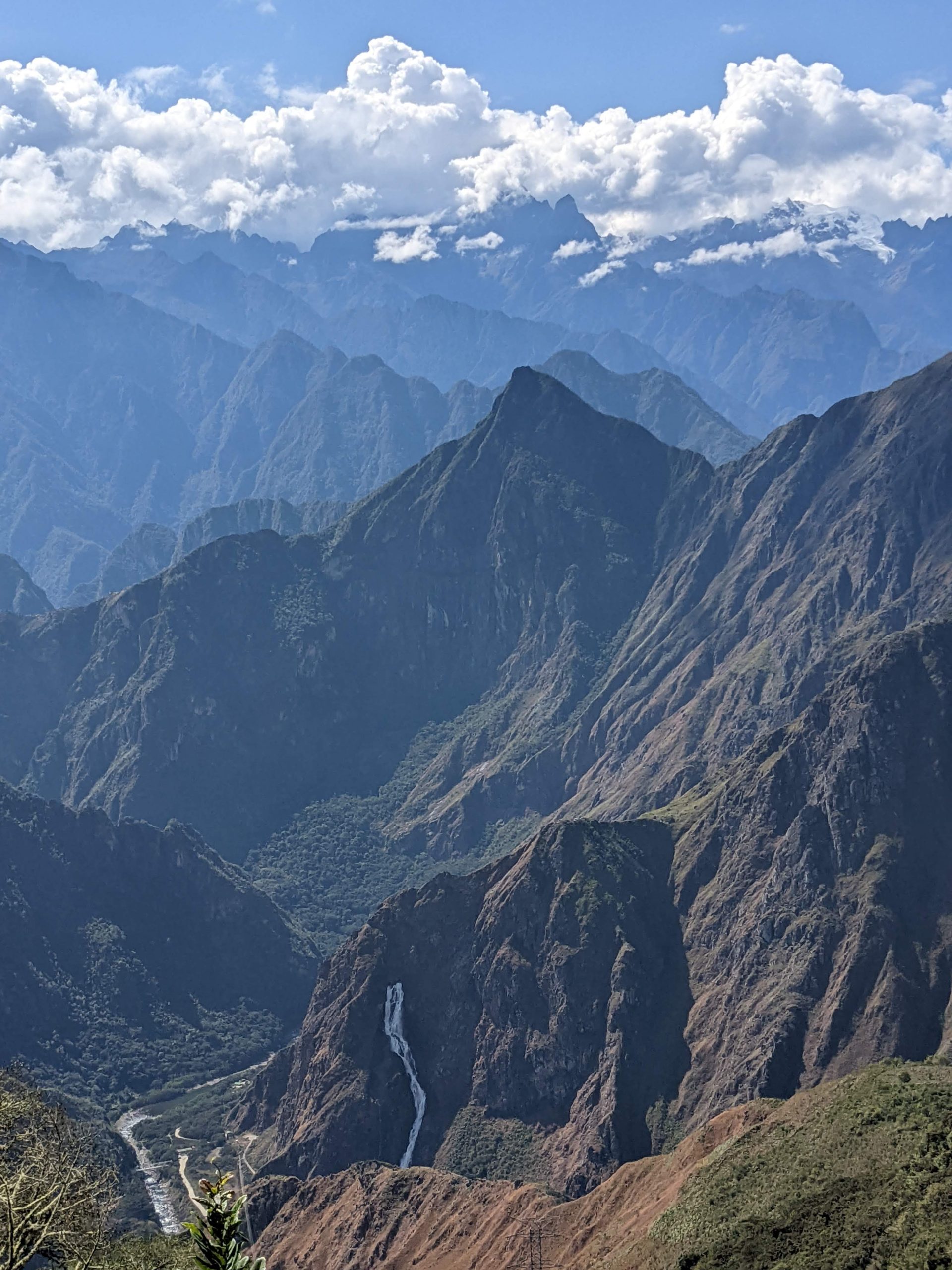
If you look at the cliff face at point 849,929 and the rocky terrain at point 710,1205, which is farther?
the cliff face at point 849,929

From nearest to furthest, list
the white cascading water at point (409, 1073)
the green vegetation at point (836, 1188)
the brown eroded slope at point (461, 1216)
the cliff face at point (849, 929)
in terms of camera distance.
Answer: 1. the green vegetation at point (836, 1188)
2. the brown eroded slope at point (461, 1216)
3. the cliff face at point (849, 929)
4. the white cascading water at point (409, 1073)

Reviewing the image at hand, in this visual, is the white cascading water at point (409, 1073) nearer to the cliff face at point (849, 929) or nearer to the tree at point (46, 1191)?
the cliff face at point (849, 929)

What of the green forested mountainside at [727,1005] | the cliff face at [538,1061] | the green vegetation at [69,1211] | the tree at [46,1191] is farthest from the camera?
the cliff face at [538,1061]

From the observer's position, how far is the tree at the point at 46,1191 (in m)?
62.6

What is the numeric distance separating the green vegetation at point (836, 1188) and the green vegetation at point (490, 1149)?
6405 cm

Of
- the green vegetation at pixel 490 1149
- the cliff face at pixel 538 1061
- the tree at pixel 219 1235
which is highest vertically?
the tree at pixel 219 1235

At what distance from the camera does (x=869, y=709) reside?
198 meters

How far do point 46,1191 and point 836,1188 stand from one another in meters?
53.1

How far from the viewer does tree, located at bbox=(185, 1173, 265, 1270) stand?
4669cm

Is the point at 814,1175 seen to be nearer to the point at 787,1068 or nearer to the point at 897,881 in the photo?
the point at 787,1068

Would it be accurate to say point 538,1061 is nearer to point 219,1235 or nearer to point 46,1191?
point 46,1191

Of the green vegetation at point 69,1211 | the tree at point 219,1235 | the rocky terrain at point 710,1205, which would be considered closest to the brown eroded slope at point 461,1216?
the rocky terrain at point 710,1205

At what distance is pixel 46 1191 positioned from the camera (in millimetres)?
75750

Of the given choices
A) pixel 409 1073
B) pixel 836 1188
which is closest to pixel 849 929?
pixel 409 1073
